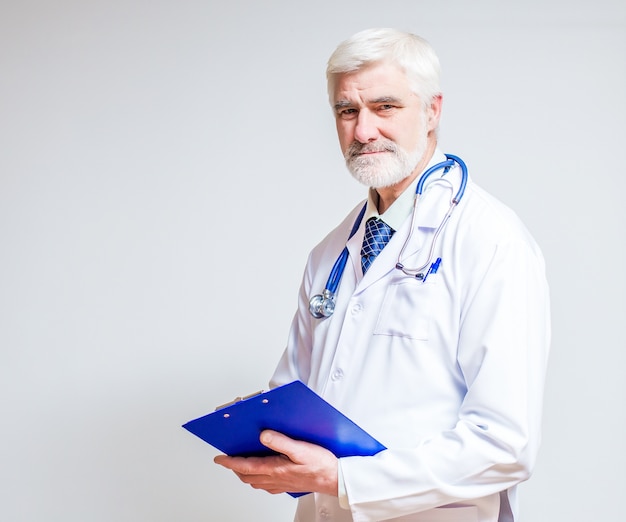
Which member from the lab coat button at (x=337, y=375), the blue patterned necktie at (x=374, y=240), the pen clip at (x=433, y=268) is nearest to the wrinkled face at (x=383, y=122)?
the blue patterned necktie at (x=374, y=240)

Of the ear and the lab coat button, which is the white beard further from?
the lab coat button

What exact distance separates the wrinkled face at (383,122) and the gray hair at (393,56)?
0.01m

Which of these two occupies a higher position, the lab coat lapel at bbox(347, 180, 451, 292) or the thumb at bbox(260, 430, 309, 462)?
the lab coat lapel at bbox(347, 180, 451, 292)

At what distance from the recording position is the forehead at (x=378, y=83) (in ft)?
6.25

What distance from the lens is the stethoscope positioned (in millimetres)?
1810

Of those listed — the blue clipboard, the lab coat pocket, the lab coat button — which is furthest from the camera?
the lab coat button

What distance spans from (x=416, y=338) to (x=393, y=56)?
0.59 m

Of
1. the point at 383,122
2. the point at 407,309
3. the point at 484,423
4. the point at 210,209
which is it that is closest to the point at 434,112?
the point at 383,122

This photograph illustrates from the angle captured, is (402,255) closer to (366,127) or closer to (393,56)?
(366,127)

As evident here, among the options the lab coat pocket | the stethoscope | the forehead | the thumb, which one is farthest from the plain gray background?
the thumb

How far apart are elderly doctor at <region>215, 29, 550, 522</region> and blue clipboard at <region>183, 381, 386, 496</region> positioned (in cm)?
3

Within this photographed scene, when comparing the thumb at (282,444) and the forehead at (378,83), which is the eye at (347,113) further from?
the thumb at (282,444)

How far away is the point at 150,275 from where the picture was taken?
3.07 m

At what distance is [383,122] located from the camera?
1.93m
